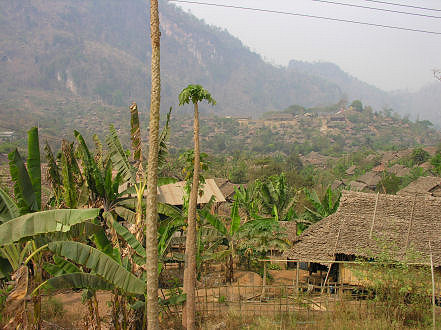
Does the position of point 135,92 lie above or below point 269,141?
above

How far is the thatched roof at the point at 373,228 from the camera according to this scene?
460 inches

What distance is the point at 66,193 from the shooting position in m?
8.96

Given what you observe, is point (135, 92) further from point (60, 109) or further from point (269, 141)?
point (269, 141)

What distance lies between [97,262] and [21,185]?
203 centimetres

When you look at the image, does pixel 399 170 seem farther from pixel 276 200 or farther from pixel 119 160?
pixel 119 160

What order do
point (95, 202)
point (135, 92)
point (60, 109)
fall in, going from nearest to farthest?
point (95, 202), point (60, 109), point (135, 92)

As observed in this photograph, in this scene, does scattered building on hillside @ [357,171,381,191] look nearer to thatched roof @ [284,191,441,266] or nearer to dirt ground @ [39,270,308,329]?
dirt ground @ [39,270,308,329]

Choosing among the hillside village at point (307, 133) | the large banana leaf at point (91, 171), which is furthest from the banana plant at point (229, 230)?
the hillside village at point (307, 133)

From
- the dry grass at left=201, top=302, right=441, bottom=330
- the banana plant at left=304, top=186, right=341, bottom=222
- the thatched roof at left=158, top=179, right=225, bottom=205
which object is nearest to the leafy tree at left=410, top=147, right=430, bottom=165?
the thatched roof at left=158, top=179, right=225, bottom=205

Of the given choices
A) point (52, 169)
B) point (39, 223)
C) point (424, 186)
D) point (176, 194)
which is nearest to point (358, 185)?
point (424, 186)

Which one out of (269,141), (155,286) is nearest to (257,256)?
(155,286)

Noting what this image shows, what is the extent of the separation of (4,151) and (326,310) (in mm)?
39440

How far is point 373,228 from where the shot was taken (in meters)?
12.3

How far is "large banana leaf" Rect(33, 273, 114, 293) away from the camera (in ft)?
20.1
